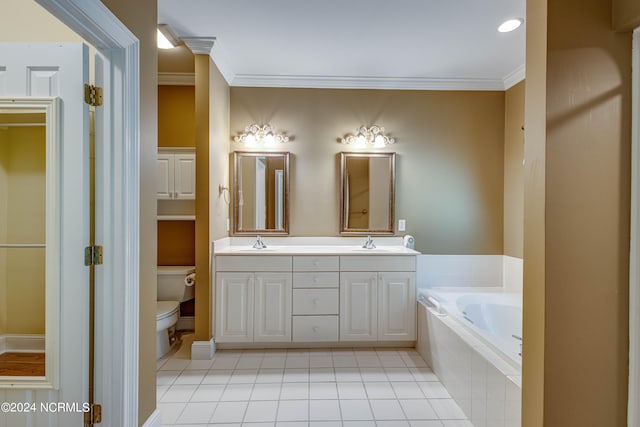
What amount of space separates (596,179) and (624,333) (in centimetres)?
62

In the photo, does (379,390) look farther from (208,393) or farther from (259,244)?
(259,244)

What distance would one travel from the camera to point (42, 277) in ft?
4.34

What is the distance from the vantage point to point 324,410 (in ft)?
6.40

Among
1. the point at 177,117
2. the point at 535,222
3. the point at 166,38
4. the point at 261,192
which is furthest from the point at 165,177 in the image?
the point at 535,222

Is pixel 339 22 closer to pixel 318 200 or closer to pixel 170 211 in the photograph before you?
pixel 318 200

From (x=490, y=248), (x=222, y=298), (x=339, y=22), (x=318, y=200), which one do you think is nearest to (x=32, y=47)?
(x=339, y=22)

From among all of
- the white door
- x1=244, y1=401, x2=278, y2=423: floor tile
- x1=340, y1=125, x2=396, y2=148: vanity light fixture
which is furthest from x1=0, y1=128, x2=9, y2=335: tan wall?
x1=340, y1=125, x2=396, y2=148: vanity light fixture

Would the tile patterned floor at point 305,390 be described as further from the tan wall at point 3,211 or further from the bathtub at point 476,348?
the tan wall at point 3,211

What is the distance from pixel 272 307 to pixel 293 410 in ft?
2.99

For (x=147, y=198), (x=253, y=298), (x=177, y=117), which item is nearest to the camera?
(x=147, y=198)

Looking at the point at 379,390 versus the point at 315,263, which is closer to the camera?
the point at 379,390

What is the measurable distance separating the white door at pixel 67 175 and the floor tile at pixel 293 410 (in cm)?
105

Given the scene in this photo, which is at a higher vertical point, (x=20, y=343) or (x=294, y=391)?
(x=20, y=343)

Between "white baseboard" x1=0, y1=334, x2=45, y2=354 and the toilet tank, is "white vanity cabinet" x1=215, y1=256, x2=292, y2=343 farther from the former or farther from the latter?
"white baseboard" x1=0, y1=334, x2=45, y2=354
